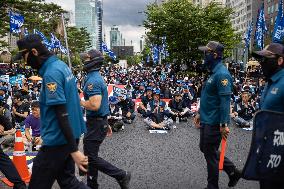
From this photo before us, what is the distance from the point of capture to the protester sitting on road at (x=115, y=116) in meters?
12.5

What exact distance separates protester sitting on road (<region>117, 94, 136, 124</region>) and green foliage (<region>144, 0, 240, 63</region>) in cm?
1897

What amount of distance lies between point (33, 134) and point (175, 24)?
84.3 ft

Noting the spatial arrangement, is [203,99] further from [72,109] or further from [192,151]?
[192,151]

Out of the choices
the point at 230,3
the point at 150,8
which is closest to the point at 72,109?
the point at 150,8

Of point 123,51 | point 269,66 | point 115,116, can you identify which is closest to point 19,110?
point 115,116

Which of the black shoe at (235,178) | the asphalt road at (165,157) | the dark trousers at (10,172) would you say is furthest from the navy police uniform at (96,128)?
the black shoe at (235,178)

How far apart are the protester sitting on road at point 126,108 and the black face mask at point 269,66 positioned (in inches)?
426

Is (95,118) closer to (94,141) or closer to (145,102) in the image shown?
(94,141)

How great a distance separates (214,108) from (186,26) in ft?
92.9

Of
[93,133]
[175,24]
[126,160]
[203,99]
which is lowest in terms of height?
[126,160]

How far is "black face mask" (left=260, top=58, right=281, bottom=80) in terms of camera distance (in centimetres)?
372

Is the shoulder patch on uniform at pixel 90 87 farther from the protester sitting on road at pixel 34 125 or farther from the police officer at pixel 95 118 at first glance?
the protester sitting on road at pixel 34 125

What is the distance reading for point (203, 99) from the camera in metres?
5.48

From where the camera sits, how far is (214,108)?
17.6ft
